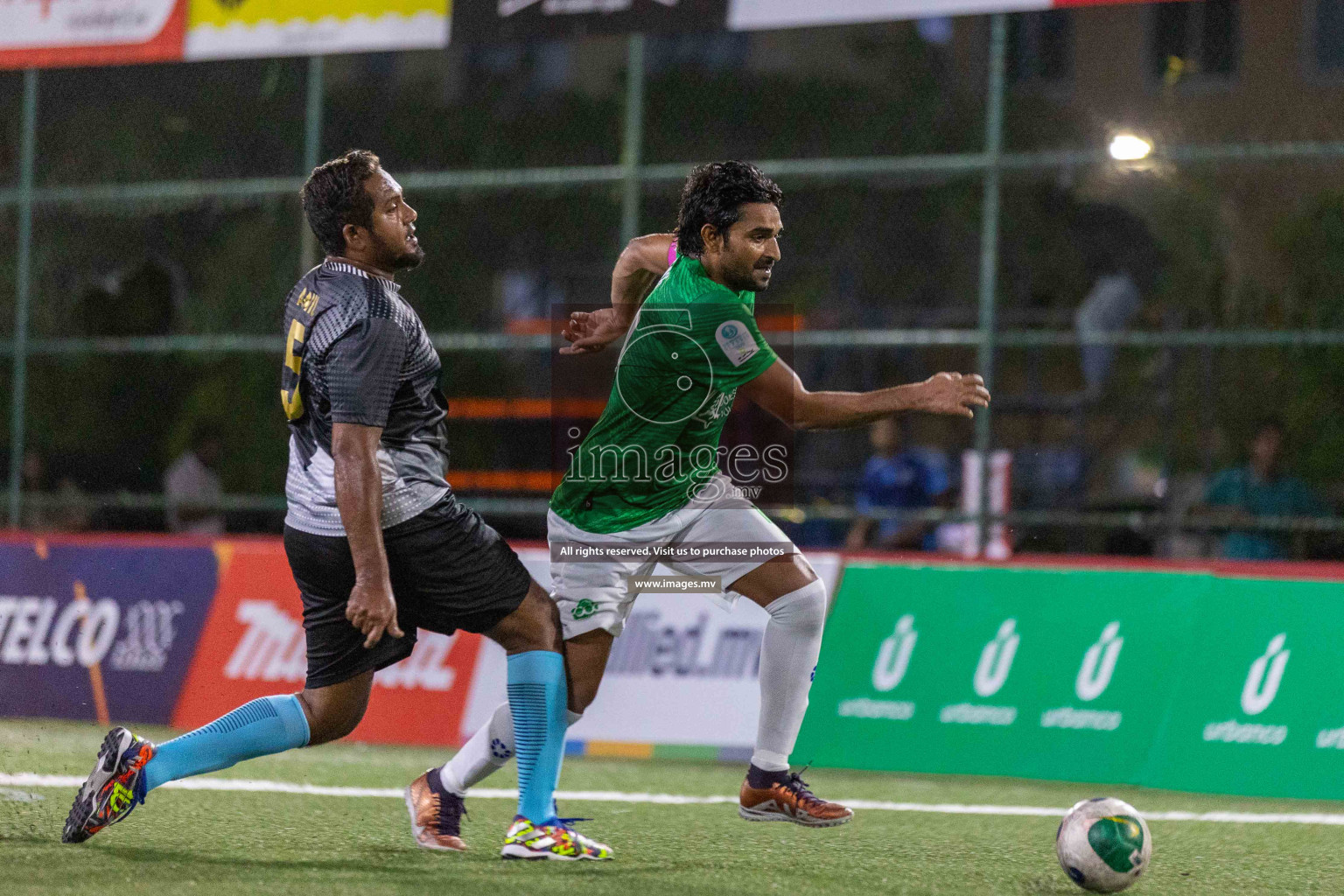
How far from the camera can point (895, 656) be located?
25.0 ft

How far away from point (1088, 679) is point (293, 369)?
156 inches

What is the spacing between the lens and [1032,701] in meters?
7.35

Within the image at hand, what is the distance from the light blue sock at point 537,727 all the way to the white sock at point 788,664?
0.69m

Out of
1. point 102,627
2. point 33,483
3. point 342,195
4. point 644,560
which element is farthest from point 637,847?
point 33,483

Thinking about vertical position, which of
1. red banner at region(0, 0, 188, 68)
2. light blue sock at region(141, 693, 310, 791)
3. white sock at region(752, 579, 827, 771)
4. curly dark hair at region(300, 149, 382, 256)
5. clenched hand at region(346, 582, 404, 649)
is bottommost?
light blue sock at region(141, 693, 310, 791)

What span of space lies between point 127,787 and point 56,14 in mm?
6817

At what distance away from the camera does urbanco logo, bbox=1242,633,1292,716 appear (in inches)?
275

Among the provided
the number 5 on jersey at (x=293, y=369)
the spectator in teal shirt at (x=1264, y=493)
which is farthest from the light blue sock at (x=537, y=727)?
the spectator in teal shirt at (x=1264, y=493)

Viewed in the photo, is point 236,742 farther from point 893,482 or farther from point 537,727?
point 893,482

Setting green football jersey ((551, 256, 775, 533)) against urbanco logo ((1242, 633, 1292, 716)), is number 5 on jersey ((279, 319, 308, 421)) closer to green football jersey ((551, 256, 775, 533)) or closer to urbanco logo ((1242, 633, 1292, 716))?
green football jersey ((551, 256, 775, 533))

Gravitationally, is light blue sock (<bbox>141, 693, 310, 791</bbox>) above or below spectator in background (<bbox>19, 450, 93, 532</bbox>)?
above

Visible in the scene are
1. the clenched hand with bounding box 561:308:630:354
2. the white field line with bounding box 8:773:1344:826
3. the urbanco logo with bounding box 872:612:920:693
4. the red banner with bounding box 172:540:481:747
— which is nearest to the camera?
the clenched hand with bounding box 561:308:630:354

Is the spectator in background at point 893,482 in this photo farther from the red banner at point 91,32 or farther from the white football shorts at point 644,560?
the white football shorts at point 644,560

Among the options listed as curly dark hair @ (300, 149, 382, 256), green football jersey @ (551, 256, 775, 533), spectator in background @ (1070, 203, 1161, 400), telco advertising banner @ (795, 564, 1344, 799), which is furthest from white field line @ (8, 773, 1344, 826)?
spectator in background @ (1070, 203, 1161, 400)
